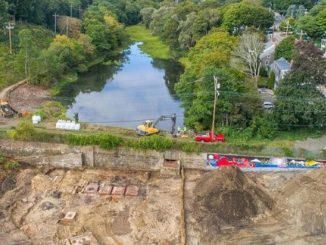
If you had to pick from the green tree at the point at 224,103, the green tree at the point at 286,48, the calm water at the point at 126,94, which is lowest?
the calm water at the point at 126,94

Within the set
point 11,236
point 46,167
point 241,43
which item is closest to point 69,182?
point 46,167

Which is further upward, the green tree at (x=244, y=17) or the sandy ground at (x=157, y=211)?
the green tree at (x=244, y=17)

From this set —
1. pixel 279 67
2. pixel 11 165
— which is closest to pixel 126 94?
pixel 279 67

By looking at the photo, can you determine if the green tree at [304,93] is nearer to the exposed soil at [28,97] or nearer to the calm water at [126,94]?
the calm water at [126,94]

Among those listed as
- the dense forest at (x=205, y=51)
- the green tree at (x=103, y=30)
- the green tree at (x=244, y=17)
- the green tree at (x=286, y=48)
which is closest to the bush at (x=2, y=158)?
the dense forest at (x=205, y=51)

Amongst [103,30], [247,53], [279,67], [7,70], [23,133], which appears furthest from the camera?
[103,30]

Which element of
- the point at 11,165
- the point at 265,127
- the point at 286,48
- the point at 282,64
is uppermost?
the point at 286,48

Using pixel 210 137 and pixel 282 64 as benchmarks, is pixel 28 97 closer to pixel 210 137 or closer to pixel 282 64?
pixel 210 137
